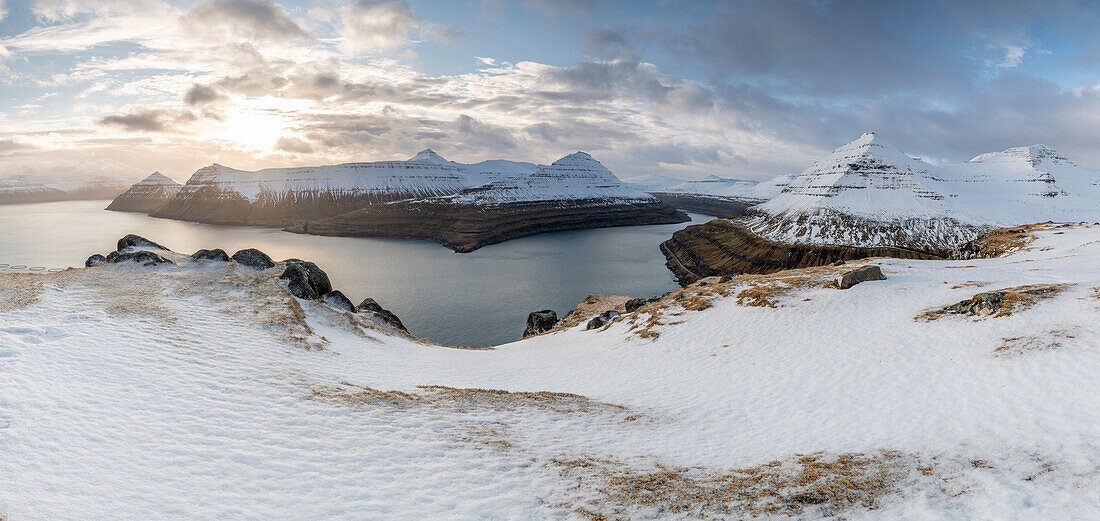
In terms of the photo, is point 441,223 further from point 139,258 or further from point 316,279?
point 139,258

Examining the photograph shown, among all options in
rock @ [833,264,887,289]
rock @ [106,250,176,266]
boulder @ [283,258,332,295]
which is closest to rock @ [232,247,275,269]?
boulder @ [283,258,332,295]

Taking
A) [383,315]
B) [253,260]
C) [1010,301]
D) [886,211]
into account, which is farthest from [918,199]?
[253,260]

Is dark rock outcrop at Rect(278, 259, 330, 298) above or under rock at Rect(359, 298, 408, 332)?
above

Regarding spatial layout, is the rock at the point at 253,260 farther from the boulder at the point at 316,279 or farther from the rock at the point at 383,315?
the rock at the point at 383,315

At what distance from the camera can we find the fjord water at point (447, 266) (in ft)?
205

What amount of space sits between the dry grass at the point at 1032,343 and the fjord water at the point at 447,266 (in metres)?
43.3

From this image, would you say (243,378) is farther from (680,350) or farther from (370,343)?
(680,350)

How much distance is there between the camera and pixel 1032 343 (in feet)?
49.9

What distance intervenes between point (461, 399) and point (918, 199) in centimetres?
18600

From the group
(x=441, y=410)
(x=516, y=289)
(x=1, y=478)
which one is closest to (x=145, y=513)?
(x=1, y=478)

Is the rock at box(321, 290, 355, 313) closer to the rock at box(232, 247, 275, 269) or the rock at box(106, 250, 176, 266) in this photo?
the rock at box(232, 247, 275, 269)

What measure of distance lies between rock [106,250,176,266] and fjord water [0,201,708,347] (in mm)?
28427

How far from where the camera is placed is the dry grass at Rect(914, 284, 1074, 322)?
707 inches

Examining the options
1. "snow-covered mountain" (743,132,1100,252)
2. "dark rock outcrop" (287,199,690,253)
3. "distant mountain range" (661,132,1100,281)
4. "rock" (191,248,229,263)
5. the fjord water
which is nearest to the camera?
"rock" (191,248,229,263)
